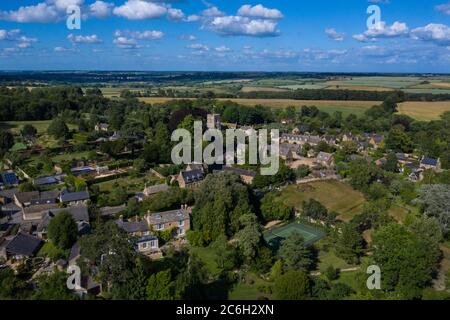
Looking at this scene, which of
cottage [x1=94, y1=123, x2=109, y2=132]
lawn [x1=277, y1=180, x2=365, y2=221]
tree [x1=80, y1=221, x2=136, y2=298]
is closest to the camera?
tree [x1=80, y1=221, x2=136, y2=298]

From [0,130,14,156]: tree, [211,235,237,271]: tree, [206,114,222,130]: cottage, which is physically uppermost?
[206,114,222,130]: cottage

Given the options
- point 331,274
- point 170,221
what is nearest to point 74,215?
point 170,221

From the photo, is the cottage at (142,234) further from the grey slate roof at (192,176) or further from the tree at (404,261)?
the tree at (404,261)

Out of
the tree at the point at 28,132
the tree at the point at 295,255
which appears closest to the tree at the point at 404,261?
the tree at the point at 295,255

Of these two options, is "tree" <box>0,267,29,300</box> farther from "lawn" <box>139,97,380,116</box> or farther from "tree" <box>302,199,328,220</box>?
"lawn" <box>139,97,380,116</box>

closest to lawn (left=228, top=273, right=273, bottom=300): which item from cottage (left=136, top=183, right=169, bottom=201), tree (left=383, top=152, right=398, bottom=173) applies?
cottage (left=136, top=183, right=169, bottom=201)
